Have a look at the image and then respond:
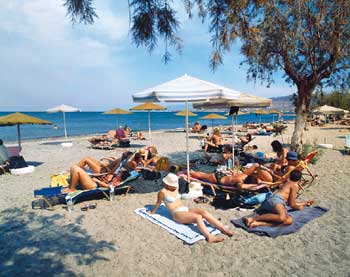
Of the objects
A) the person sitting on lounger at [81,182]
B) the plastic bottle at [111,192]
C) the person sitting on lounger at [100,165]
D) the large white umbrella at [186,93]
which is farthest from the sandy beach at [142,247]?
the large white umbrella at [186,93]

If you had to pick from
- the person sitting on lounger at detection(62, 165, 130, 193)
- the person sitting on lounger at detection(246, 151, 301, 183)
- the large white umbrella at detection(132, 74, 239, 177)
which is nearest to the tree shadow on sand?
the person sitting on lounger at detection(62, 165, 130, 193)

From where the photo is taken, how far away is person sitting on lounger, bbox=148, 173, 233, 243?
359 cm

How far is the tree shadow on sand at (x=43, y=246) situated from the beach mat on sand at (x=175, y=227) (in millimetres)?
902

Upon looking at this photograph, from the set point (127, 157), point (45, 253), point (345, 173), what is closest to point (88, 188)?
point (127, 157)

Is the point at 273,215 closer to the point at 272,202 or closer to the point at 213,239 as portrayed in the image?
the point at 272,202

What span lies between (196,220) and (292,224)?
1.58 m

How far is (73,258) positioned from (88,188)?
2.10 m

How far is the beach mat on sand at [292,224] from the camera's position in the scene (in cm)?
369

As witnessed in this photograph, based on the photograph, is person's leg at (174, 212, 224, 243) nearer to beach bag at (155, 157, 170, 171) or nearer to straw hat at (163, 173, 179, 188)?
straw hat at (163, 173, 179, 188)

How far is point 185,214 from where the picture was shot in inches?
150

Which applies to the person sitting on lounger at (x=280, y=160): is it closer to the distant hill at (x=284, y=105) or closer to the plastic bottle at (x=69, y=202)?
the distant hill at (x=284, y=105)

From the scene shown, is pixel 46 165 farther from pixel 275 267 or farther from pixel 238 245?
pixel 275 267

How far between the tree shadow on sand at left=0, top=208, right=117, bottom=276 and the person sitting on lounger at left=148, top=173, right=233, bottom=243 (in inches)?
41.5

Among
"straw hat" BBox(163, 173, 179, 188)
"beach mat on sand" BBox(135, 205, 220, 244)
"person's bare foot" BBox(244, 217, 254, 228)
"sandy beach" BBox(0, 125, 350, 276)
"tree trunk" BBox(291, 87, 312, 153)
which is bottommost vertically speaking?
"sandy beach" BBox(0, 125, 350, 276)
